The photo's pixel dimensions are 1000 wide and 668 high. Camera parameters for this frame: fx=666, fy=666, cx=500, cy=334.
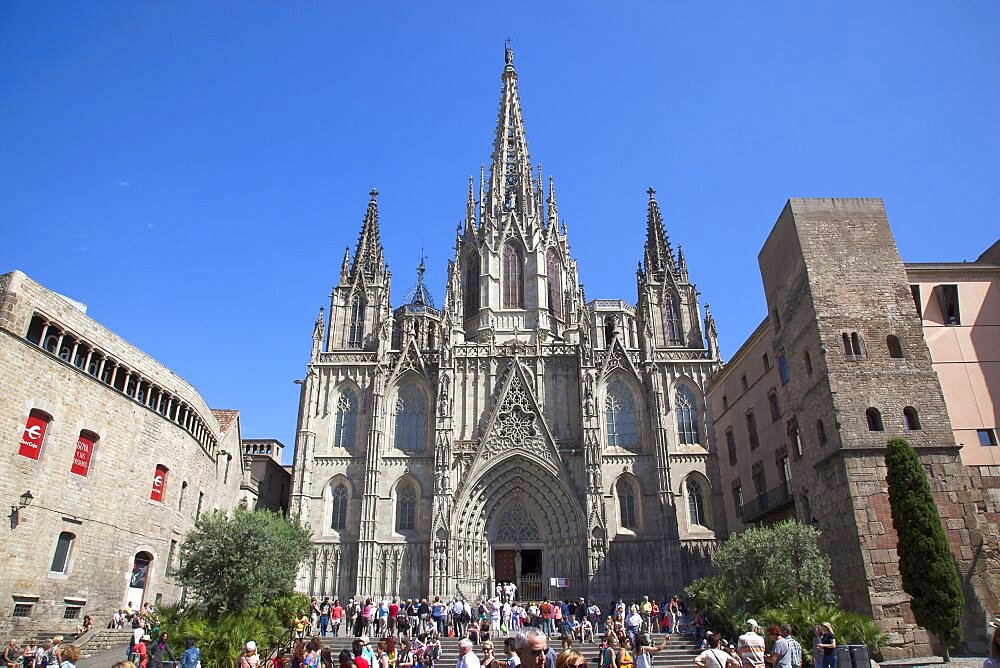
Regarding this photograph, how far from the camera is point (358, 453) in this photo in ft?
119

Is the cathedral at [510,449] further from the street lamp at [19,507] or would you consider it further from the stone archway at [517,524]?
the street lamp at [19,507]

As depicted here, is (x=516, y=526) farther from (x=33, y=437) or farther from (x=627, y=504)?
(x=33, y=437)

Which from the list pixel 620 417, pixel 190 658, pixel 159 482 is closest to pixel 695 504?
pixel 620 417

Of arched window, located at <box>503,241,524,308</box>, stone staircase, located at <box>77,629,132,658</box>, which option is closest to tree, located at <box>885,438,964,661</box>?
stone staircase, located at <box>77,629,132,658</box>

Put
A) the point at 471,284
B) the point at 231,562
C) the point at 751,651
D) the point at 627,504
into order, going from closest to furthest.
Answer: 1. the point at 751,651
2. the point at 231,562
3. the point at 627,504
4. the point at 471,284

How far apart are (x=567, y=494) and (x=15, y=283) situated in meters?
25.0

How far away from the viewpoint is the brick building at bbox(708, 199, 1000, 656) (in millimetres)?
17375

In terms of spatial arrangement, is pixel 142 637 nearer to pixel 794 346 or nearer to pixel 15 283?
pixel 15 283

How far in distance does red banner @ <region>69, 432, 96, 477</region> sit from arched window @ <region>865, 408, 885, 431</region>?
2460cm

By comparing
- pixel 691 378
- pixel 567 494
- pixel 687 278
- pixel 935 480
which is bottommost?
pixel 935 480

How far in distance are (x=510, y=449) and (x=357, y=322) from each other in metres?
13.3

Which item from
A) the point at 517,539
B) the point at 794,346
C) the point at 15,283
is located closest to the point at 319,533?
the point at 517,539

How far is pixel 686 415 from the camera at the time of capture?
37.0m

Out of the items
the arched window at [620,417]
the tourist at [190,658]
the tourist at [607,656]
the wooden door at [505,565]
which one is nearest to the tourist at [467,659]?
the tourist at [607,656]
